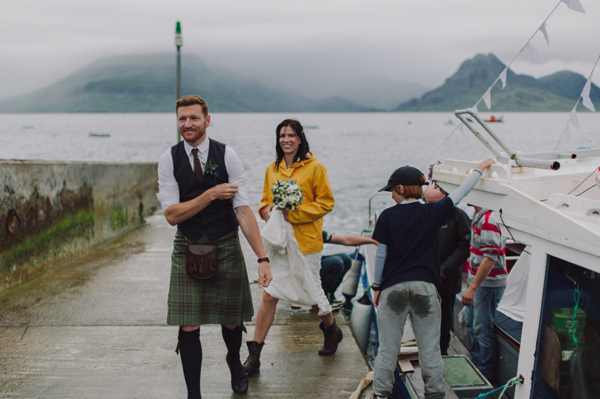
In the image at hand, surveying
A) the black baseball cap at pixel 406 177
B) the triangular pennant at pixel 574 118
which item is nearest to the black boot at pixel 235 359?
the black baseball cap at pixel 406 177

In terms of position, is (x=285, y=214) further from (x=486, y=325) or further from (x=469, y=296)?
(x=486, y=325)

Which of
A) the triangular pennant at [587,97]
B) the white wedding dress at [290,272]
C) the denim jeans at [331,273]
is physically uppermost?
the triangular pennant at [587,97]

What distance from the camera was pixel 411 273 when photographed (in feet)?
10.8

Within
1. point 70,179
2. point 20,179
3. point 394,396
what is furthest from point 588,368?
point 70,179

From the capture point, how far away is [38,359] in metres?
4.02

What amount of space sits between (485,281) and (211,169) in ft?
10.1

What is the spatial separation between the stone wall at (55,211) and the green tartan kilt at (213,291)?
3.32m

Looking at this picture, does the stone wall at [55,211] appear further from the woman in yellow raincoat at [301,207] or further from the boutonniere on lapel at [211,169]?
the boutonniere on lapel at [211,169]

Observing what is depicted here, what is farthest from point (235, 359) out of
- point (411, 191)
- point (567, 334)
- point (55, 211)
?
point (55, 211)

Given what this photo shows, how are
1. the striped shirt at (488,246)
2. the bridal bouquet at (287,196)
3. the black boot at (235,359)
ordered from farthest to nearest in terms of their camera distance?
the striped shirt at (488,246) → the bridal bouquet at (287,196) → the black boot at (235,359)

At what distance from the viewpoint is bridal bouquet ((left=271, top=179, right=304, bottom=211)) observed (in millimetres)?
3740

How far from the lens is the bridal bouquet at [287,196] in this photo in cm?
374

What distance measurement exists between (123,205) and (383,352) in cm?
706

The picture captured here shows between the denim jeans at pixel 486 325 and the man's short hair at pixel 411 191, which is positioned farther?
the denim jeans at pixel 486 325
